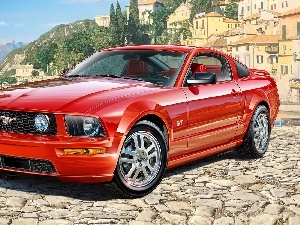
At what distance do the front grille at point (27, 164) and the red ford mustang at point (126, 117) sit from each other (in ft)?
0.03

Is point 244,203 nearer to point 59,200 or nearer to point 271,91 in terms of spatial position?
A: point 59,200

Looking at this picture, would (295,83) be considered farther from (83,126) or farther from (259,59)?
(83,126)

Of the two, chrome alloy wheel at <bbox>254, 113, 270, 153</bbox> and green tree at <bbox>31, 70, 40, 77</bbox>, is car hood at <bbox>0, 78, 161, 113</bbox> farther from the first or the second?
green tree at <bbox>31, 70, 40, 77</bbox>

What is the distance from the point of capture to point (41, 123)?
5332 millimetres

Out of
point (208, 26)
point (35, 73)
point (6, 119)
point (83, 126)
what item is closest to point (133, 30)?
point (208, 26)

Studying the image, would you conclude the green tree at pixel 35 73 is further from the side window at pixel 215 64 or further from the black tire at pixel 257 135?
the side window at pixel 215 64

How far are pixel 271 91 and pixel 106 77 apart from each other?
9.33ft

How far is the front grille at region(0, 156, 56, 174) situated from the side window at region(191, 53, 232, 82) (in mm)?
2449

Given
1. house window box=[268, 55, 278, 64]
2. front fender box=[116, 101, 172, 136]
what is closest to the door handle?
front fender box=[116, 101, 172, 136]

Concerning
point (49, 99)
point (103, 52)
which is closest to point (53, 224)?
point (49, 99)

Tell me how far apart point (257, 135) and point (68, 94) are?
3411 mm

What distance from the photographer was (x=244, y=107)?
758 centimetres

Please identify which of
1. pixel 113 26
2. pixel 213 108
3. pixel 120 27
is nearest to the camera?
pixel 213 108

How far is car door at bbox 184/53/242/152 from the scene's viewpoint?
21.1 ft
